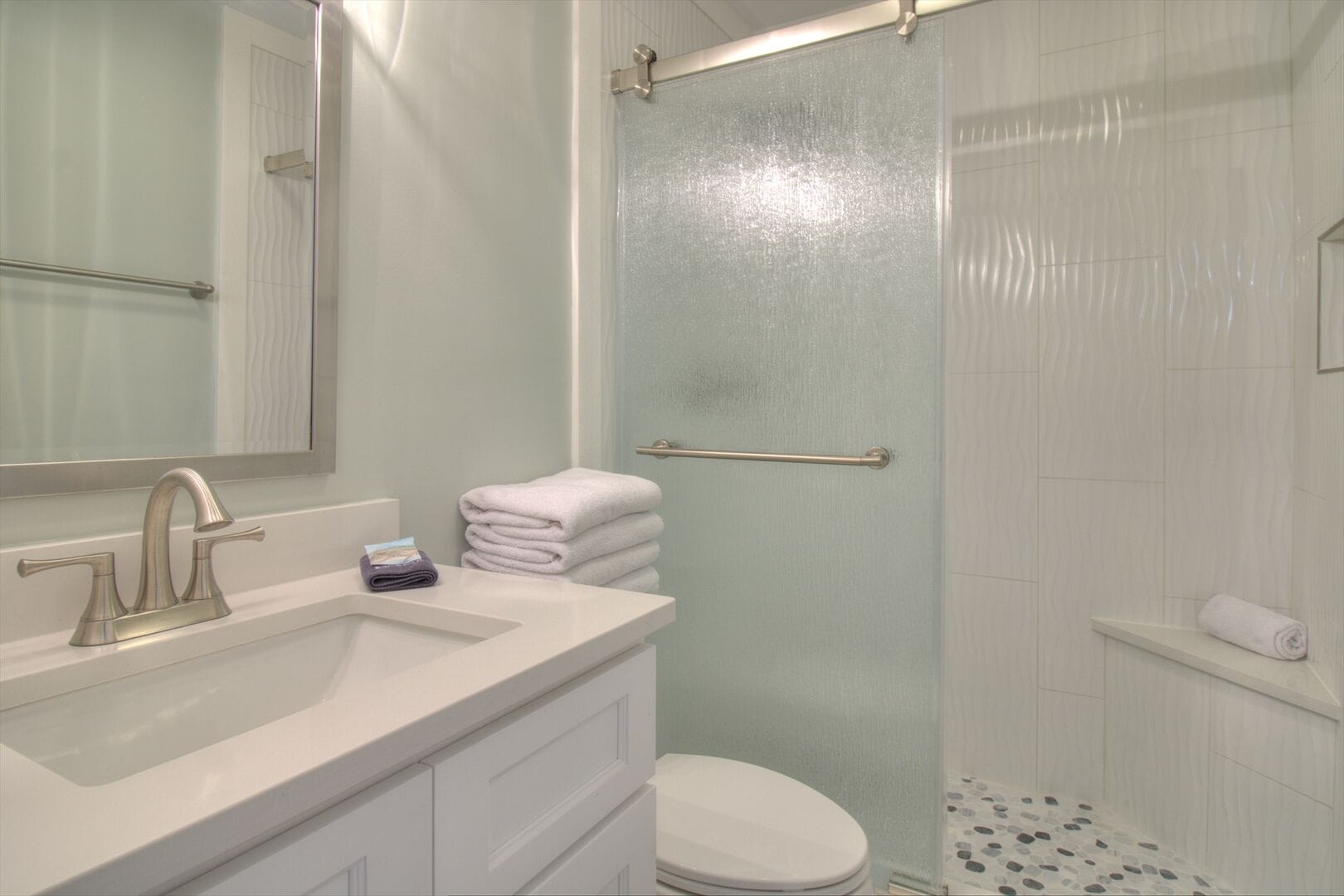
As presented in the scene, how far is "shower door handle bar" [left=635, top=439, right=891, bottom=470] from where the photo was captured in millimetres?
1475

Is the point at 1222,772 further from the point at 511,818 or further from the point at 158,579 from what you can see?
the point at 158,579

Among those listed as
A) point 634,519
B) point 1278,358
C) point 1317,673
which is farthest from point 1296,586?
point 634,519

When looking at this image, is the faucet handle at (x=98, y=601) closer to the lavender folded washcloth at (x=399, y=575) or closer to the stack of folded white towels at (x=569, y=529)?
→ the lavender folded washcloth at (x=399, y=575)

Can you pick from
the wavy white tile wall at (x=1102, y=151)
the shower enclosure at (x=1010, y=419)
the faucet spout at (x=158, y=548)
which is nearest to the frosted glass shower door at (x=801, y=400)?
the shower enclosure at (x=1010, y=419)

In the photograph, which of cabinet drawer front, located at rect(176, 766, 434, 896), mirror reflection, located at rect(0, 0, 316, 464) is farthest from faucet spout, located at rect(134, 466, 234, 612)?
cabinet drawer front, located at rect(176, 766, 434, 896)

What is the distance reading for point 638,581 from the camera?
1438 mm

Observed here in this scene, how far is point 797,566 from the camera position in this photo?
1586 mm

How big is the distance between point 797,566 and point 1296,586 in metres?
1.31

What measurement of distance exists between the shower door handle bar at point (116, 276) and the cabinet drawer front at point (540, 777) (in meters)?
0.69

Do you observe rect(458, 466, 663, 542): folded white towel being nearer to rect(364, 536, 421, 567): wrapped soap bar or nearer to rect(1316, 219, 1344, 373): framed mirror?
rect(364, 536, 421, 567): wrapped soap bar

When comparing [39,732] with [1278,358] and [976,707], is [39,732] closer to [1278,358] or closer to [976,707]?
[976,707]

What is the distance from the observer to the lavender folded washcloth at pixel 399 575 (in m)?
1.06

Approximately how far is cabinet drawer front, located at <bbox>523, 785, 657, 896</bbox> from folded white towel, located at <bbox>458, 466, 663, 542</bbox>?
1.42 feet

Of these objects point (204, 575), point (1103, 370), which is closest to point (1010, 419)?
point (1103, 370)
